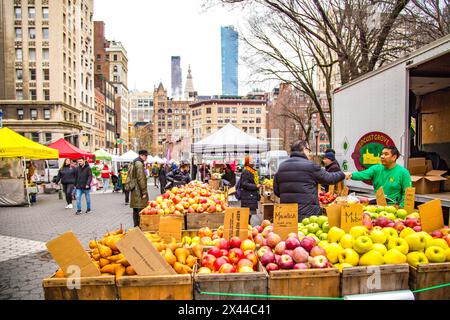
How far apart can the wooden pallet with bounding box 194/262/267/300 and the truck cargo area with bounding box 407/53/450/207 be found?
6.39 m

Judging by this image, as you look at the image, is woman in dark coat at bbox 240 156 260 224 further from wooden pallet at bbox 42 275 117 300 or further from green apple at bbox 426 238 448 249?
wooden pallet at bbox 42 275 117 300

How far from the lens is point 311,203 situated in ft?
15.9

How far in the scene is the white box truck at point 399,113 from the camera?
19.6 ft

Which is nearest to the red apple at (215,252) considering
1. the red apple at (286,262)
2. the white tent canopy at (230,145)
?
the red apple at (286,262)

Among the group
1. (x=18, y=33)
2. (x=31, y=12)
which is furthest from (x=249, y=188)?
(x=31, y=12)

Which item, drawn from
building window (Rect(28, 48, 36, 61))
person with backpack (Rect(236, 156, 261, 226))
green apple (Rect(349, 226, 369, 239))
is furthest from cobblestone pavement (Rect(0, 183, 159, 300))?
building window (Rect(28, 48, 36, 61))

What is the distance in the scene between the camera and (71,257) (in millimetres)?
2666

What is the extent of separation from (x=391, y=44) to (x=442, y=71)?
9074 millimetres

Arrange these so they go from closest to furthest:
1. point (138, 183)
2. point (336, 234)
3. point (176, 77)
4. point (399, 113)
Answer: point (336, 234)
point (399, 113)
point (138, 183)
point (176, 77)

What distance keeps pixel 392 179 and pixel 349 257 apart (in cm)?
291

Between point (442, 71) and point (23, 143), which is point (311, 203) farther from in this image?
point (23, 143)

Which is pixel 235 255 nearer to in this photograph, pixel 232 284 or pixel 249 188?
pixel 232 284

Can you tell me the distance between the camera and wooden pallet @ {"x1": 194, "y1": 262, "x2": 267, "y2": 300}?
8.26 feet

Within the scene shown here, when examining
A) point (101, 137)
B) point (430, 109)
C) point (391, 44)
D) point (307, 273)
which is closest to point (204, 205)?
point (307, 273)
